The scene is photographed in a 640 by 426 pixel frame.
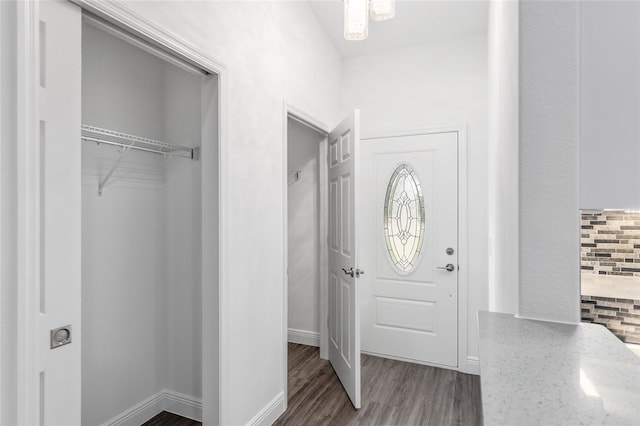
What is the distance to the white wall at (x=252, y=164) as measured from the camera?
5.87ft

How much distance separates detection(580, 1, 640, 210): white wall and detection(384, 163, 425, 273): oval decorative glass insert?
243 cm

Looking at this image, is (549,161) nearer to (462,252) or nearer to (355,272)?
(355,272)

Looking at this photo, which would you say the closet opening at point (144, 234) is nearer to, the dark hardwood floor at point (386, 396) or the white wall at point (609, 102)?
the dark hardwood floor at point (386, 396)

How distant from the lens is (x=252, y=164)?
2.05 metres

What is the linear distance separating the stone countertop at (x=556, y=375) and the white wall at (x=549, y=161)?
0.30ft

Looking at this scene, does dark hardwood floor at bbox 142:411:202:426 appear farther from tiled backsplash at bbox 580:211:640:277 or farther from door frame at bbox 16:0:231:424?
tiled backsplash at bbox 580:211:640:277

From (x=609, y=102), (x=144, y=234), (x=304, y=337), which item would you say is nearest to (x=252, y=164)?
(x=144, y=234)

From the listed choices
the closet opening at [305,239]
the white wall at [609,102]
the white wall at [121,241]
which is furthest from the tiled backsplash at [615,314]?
the closet opening at [305,239]

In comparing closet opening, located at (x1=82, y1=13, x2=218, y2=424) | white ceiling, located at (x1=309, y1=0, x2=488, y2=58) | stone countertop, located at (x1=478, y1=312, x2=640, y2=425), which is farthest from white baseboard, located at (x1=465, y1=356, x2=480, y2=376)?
white ceiling, located at (x1=309, y1=0, x2=488, y2=58)

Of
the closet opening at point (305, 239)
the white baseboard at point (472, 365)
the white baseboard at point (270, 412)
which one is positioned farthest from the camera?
the closet opening at point (305, 239)

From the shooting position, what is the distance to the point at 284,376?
2.39 metres
